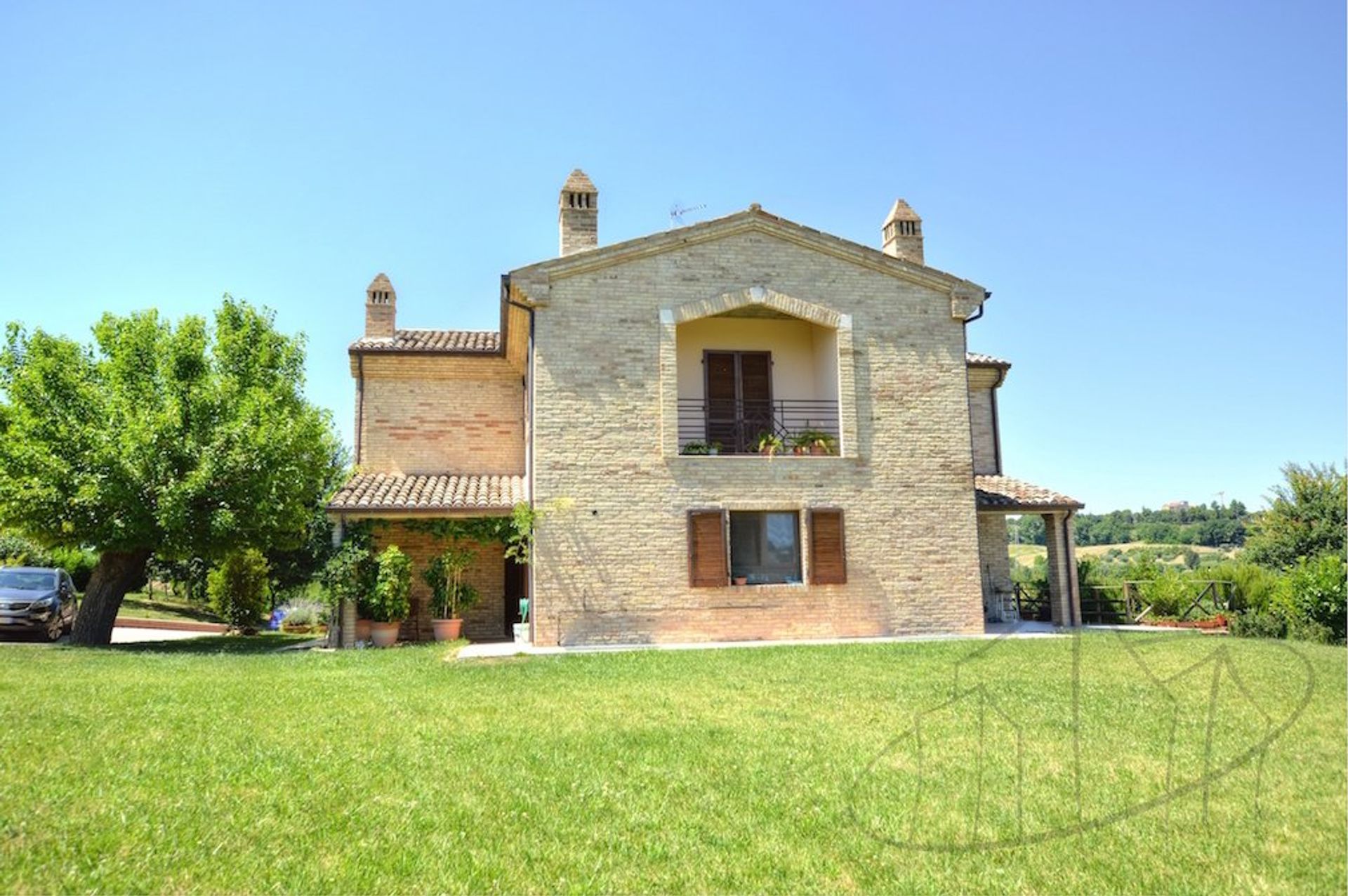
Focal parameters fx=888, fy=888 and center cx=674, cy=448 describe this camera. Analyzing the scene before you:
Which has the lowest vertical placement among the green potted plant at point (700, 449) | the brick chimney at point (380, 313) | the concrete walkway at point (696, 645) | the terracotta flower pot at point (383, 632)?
the concrete walkway at point (696, 645)

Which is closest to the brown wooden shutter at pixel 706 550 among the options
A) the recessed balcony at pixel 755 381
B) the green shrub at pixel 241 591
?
the recessed balcony at pixel 755 381

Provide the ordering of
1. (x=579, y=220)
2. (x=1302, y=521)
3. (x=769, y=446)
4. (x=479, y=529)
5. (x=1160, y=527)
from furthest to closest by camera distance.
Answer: (x=1160, y=527)
(x=1302, y=521)
(x=579, y=220)
(x=479, y=529)
(x=769, y=446)

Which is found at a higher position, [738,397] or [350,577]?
[738,397]

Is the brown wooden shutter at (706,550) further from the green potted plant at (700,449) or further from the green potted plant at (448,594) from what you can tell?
the green potted plant at (448,594)

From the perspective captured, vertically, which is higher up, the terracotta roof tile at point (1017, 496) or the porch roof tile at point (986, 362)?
the porch roof tile at point (986, 362)

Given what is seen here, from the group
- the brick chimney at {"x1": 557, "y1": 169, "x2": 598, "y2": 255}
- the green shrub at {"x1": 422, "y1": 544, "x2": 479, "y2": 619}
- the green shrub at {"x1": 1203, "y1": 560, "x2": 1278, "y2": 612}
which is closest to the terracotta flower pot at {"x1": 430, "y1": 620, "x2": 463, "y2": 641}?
the green shrub at {"x1": 422, "y1": 544, "x2": 479, "y2": 619}

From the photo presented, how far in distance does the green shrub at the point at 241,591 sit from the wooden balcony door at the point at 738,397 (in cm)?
1430

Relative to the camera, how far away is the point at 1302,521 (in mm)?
34062

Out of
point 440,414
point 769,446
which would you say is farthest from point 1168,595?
point 440,414

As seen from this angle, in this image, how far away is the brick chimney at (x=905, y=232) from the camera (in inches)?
745

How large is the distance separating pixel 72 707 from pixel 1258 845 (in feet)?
28.6

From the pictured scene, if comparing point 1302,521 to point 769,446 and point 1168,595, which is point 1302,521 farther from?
point 769,446

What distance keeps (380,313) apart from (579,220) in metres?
5.96

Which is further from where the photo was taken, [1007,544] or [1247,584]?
[1247,584]
